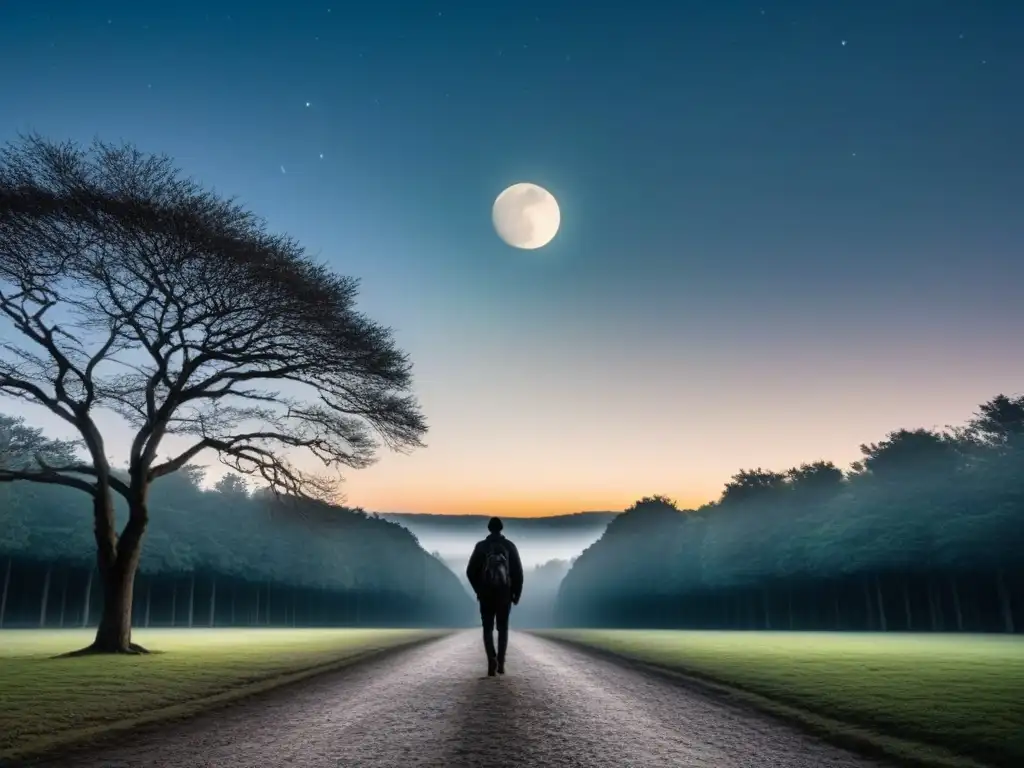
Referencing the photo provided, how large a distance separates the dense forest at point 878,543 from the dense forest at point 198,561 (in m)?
45.0

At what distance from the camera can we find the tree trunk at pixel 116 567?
2238 cm

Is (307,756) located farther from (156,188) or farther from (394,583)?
(394,583)

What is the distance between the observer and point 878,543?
6166cm

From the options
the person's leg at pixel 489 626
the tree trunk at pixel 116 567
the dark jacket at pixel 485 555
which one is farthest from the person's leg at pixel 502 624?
the tree trunk at pixel 116 567

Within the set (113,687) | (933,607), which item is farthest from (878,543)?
(113,687)

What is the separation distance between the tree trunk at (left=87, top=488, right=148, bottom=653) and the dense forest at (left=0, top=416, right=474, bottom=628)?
5.32 meters

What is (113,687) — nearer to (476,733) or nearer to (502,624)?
(502,624)

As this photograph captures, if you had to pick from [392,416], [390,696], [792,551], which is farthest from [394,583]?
[390,696]

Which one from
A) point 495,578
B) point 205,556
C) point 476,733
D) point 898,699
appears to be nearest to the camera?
point 476,733

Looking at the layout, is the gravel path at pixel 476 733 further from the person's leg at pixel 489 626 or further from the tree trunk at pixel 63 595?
the tree trunk at pixel 63 595

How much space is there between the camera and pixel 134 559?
2342 centimetres

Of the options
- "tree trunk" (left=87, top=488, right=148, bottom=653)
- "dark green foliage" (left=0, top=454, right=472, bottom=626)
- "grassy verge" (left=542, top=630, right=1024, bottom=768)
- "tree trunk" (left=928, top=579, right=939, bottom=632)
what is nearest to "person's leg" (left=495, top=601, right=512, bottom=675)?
"grassy verge" (left=542, top=630, right=1024, bottom=768)

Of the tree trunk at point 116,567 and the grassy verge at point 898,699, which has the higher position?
the tree trunk at point 116,567

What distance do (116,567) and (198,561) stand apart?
54.4 meters
